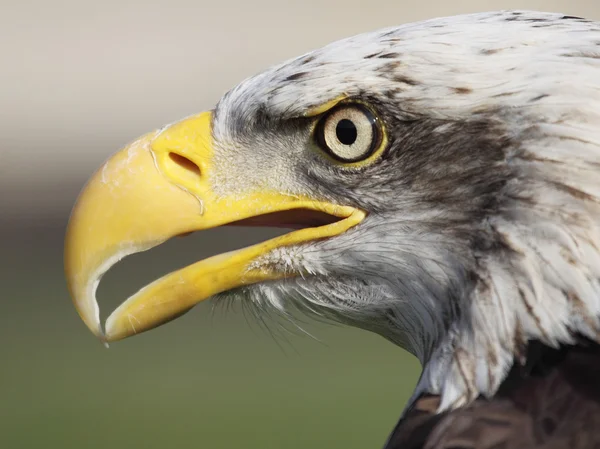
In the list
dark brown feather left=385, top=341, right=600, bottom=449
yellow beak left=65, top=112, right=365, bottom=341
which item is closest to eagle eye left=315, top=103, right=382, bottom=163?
yellow beak left=65, top=112, right=365, bottom=341

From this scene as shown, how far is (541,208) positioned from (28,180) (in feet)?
46.2

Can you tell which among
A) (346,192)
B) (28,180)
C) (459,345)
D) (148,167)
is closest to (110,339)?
(148,167)

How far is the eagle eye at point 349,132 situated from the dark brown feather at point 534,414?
0.59 meters

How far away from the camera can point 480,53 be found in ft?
7.69

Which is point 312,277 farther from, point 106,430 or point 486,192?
point 106,430

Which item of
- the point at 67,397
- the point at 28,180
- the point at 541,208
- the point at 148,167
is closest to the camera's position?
the point at 541,208

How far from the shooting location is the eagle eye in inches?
93.7

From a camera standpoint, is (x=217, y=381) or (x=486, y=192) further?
(x=217, y=381)

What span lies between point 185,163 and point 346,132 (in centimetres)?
44

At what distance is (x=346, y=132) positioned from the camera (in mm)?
2410

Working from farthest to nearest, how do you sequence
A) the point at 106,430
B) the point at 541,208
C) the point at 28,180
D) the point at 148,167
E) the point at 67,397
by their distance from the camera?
the point at 28,180 → the point at 67,397 → the point at 106,430 → the point at 148,167 → the point at 541,208

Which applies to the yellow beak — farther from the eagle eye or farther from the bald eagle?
the eagle eye

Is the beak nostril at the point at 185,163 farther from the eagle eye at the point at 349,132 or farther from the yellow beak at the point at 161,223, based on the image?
the eagle eye at the point at 349,132

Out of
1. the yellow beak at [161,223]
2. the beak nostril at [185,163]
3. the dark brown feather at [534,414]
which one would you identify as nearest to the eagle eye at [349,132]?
the yellow beak at [161,223]
